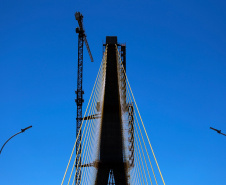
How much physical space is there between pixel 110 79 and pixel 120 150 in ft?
19.5

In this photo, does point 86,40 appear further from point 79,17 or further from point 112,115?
point 112,115

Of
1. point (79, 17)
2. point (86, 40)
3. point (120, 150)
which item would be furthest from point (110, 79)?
point (86, 40)

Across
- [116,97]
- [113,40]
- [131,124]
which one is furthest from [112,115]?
[131,124]

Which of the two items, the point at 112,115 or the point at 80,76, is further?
the point at 80,76

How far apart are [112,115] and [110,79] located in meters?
3.00

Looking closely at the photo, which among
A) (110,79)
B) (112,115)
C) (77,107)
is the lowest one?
(112,115)

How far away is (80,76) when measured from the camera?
7800cm

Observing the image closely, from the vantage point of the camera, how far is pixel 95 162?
1286 inches

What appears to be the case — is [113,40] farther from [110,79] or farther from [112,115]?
[112,115]

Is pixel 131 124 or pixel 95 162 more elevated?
pixel 131 124

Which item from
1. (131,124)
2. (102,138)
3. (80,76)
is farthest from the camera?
(80,76)

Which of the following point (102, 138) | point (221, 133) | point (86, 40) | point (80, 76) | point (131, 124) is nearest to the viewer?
point (221, 133)

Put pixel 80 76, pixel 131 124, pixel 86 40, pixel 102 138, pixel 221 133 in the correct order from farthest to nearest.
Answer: pixel 86 40 → pixel 80 76 → pixel 131 124 → pixel 102 138 → pixel 221 133

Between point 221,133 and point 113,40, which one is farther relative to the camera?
point 113,40
